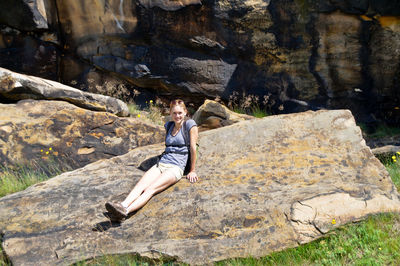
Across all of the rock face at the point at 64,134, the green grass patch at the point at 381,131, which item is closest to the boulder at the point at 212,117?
the rock face at the point at 64,134

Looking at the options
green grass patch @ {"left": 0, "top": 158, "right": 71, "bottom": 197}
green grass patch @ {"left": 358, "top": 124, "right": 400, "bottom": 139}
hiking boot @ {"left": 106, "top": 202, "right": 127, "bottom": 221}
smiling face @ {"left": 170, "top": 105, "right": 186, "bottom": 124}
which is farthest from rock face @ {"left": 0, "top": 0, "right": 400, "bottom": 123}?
hiking boot @ {"left": 106, "top": 202, "right": 127, "bottom": 221}

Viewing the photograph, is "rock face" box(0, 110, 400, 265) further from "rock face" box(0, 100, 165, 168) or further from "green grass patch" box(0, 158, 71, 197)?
"rock face" box(0, 100, 165, 168)

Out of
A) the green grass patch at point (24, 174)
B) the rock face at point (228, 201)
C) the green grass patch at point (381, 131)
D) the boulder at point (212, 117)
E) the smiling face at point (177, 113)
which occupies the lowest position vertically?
the green grass patch at point (381, 131)

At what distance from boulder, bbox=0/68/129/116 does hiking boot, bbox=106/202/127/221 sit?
3.11 meters

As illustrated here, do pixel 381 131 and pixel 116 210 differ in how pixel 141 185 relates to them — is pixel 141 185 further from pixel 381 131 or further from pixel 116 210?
pixel 381 131

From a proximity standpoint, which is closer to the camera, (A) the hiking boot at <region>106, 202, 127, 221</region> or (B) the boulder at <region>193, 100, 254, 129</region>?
(A) the hiking boot at <region>106, 202, 127, 221</region>

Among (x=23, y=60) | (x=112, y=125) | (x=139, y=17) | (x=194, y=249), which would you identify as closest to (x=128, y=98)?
(x=139, y=17)

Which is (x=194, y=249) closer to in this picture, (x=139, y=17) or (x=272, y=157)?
(x=272, y=157)

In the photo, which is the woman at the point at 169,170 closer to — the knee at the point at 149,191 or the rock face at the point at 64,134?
the knee at the point at 149,191

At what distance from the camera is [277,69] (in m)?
8.08

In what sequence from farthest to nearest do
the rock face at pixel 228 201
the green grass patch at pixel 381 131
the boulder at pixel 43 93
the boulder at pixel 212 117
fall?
1. the green grass patch at pixel 381 131
2. the boulder at pixel 212 117
3. the boulder at pixel 43 93
4. the rock face at pixel 228 201

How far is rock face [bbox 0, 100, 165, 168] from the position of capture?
16.7ft

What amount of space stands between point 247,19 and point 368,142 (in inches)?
135

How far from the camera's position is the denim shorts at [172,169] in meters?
3.85
